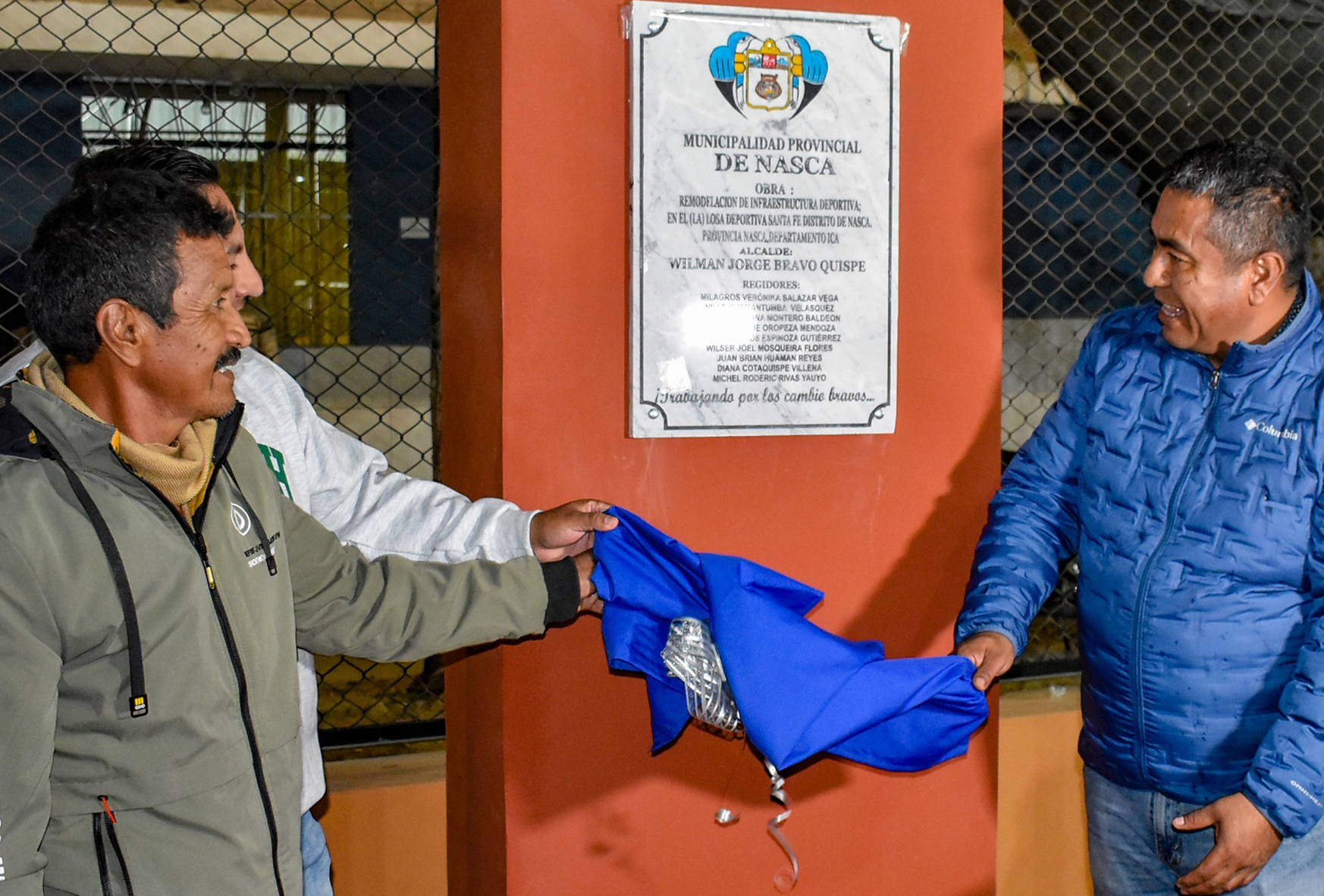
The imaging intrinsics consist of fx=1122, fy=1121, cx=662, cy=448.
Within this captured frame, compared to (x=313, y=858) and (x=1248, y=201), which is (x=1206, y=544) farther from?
(x=313, y=858)

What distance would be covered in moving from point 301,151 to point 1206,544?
5.04 meters

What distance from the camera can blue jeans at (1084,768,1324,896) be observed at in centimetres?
187

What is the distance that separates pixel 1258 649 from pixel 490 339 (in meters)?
1.49

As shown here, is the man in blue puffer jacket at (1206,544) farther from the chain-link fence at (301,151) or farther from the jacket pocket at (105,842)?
the chain-link fence at (301,151)

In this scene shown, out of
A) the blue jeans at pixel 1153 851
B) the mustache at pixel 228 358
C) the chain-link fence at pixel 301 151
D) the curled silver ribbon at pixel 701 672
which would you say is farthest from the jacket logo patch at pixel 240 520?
the chain-link fence at pixel 301 151

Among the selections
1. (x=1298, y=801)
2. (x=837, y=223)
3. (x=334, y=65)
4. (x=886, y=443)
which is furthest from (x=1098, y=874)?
(x=334, y=65)

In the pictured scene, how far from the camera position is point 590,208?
2.19m

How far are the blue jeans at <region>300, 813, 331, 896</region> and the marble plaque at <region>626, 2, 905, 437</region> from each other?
0.94m

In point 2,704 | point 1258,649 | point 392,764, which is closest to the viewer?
point 2,704

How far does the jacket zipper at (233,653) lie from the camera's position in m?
1.47

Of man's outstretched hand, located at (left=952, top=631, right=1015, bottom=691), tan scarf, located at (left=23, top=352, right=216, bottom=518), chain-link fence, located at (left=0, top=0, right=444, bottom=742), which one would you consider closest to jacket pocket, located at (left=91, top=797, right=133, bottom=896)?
tan scarf, located at (left=23, top=352, right=216, bottom=518)

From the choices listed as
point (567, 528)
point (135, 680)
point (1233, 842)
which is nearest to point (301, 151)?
point (567, 528)

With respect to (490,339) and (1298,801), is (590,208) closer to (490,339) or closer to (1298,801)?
(490,339)

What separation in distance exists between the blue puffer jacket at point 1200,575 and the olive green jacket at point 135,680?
1.23m
